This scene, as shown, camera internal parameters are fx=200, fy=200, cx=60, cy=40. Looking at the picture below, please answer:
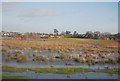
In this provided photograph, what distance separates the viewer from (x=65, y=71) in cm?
1203

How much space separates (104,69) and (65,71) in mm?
2797

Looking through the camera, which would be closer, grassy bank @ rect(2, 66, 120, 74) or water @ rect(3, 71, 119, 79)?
water @ rect(3, 71, 119, 79)

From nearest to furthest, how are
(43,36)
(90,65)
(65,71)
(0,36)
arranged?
(65,71)
(90,65)
(0,36)
(43,36)

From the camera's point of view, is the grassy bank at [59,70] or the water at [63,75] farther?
the grassy bank at [59,70]

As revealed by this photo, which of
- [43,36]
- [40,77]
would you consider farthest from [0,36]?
[40,77]

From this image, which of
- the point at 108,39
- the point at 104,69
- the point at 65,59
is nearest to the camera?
the point at 104,69

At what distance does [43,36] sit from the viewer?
51750 mm

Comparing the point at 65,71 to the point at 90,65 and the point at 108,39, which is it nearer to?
the point at 90,65

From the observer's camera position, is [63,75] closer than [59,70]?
Yes

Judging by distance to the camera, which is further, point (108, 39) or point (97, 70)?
point (108, 39)

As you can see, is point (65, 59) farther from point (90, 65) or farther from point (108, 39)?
point (108, 39)

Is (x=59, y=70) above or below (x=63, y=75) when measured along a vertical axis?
above

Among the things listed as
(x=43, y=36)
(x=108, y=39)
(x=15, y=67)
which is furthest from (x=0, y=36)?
(x=15, y=67)

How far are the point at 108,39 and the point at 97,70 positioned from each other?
116 ft
